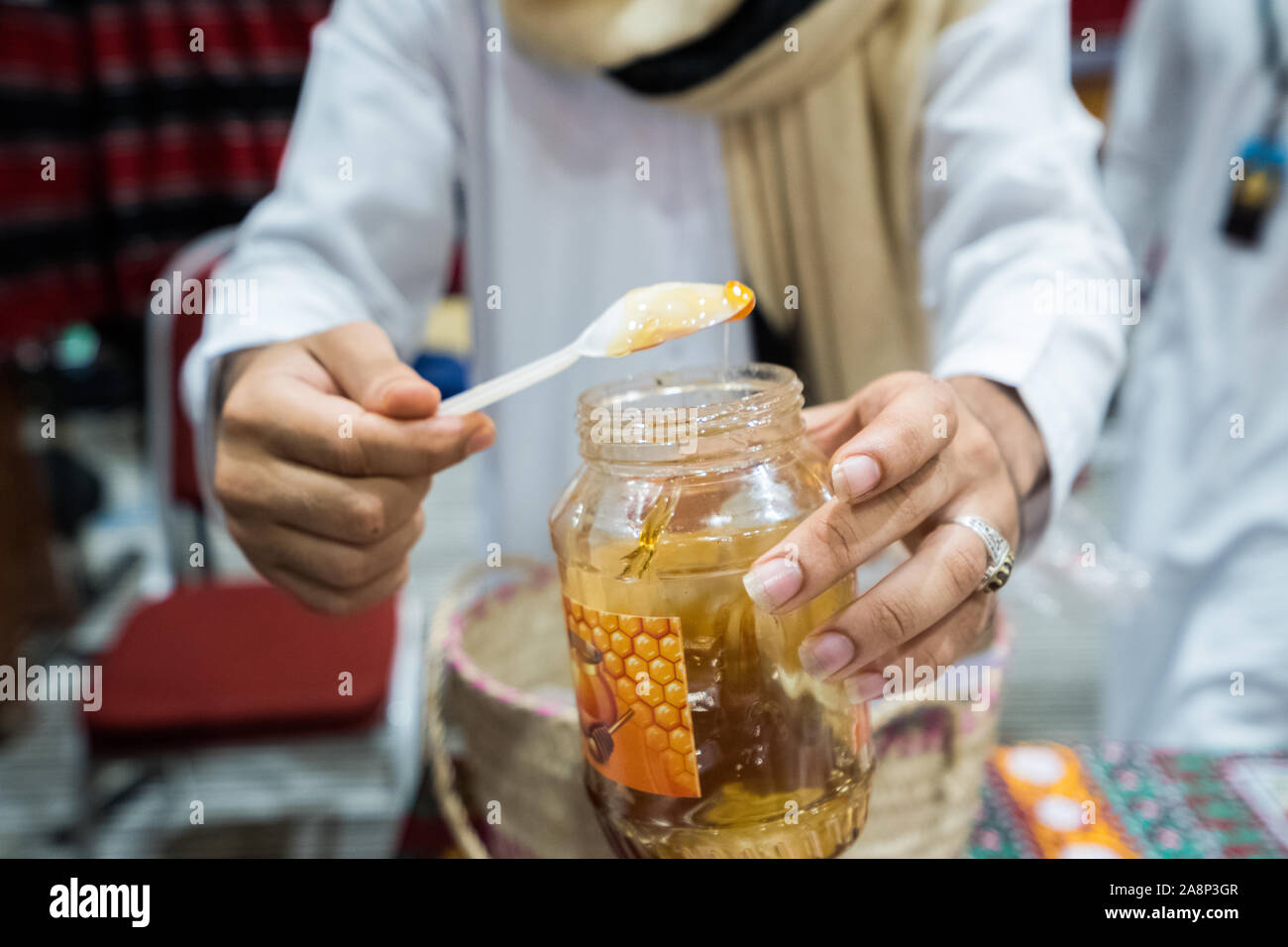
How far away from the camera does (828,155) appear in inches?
25.6

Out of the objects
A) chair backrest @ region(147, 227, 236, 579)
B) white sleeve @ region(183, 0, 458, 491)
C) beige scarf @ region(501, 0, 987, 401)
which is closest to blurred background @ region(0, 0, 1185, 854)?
chair backrest @ region(147, 227, 236, 579)

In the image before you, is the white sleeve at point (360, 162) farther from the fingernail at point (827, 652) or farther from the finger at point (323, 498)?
the fingernail at point (827, 652)

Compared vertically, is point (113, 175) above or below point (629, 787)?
above

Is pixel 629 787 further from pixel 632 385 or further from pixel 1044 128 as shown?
pixel 1044 128

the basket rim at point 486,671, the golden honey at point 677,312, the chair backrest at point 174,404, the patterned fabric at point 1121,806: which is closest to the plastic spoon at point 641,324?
the golden honey at point 677,312

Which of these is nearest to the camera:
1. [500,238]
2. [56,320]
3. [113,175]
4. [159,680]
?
[500,238]

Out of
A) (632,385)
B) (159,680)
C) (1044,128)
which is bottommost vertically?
(159,680)

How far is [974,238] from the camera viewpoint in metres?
0.70

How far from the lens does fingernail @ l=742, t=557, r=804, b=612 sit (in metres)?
0.42

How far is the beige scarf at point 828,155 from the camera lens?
660 millimetres
